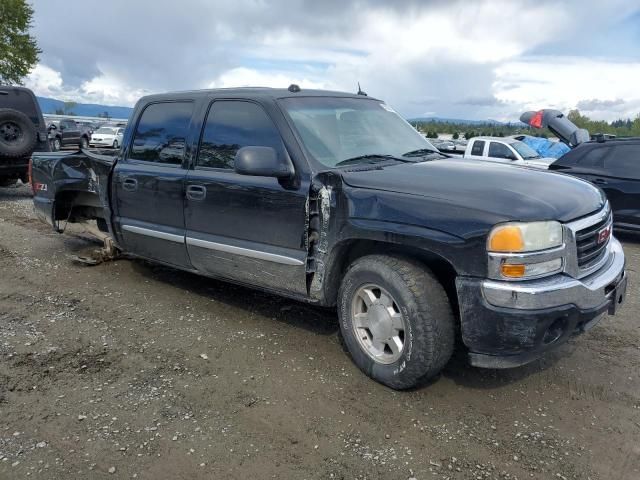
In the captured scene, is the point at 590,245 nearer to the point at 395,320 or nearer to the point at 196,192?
the point at 395,320

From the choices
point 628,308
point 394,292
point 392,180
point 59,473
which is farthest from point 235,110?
point 628,308

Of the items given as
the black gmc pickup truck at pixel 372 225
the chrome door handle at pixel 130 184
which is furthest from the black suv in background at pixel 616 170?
the chrome door handle at pixel 130 184

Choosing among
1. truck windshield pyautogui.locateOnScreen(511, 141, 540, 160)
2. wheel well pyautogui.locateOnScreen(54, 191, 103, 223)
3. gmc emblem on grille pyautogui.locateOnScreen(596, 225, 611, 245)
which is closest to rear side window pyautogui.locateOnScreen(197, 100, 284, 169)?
gmc emblem on grille pyautogui.locateOnScreen(596, 225, 611, 245)

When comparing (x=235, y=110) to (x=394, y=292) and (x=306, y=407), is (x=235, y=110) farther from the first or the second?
(x=306, y=407)

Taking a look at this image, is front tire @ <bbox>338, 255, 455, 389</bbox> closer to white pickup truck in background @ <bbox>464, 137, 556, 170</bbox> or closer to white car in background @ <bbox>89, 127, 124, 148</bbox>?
white pickup truck in background @ <bbox>464, 137, 556, 170</bbox>

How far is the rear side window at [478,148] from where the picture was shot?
1423 cm

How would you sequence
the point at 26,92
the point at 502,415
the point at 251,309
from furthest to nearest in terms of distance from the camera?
1. the point at 26,92
2. the point at 251,309
3. the point at 502,415

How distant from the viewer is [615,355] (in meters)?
3.95

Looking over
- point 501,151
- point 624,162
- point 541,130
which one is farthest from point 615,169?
point 541,130

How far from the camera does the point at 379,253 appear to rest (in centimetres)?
343

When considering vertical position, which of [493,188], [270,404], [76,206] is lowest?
[270,404]

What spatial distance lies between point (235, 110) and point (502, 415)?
290cm

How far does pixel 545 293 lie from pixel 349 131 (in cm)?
194

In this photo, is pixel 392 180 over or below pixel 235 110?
below
